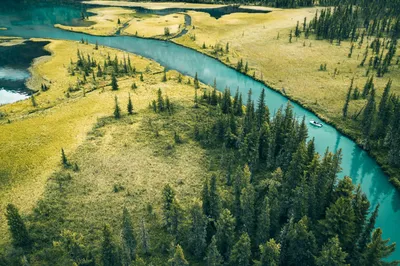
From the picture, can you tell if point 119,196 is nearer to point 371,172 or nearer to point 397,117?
point 371,172

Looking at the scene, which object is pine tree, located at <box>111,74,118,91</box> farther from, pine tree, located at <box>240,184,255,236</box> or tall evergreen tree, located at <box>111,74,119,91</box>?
pine tree, located at <box>240,184,255,236</box>

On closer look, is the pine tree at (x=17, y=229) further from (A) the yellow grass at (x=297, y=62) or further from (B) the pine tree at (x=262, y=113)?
(A) the yellow grass at (x=297, y=62)

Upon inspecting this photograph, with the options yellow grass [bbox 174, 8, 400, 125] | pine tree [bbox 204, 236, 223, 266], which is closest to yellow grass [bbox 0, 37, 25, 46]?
yellow grass [bbox 174, 8, 400, 125]

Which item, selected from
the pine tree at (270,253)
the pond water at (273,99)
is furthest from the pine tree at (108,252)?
the pond water at (273,99)

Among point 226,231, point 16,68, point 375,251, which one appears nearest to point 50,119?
point 16,68

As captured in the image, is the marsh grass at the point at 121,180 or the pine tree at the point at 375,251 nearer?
the pine tree at the point at 375,251

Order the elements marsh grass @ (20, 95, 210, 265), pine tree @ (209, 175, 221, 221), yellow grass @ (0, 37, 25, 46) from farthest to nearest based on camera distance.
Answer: yellow grass @ (0, 37, 25, 46) → marsh grass @ (20, 95, 210, 265) → pine tree @ (209, 175, 221, 221)
